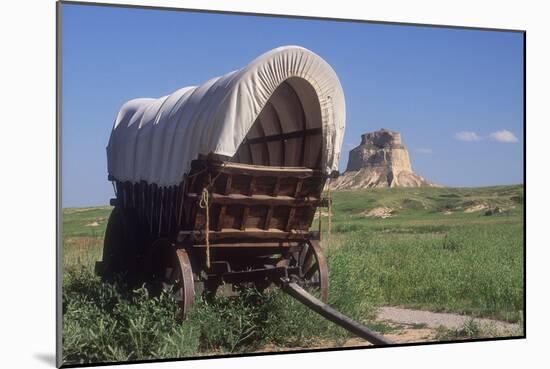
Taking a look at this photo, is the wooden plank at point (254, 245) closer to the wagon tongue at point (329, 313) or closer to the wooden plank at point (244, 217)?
the wooden plank at point (244, 217)

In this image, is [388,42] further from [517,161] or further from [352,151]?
[517,161]

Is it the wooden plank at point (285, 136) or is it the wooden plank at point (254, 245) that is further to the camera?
the wooden plank at point (285, 136)

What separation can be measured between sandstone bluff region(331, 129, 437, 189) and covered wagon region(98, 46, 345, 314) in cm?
38

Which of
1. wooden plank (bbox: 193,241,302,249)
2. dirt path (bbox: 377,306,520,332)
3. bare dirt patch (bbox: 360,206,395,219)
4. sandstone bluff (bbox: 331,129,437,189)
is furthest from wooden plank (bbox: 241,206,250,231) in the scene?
dirt path (bbox: 377,306,520,332)

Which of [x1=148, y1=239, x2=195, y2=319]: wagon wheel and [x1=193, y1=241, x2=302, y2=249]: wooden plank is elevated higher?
[x1=193, y1=241, x2=302, y2=249]: wooden plank

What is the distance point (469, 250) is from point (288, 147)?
7.39ft

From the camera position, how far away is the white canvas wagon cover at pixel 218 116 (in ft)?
29.7

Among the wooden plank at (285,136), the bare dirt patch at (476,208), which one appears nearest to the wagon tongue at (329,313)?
the wooden plank at (285,136)

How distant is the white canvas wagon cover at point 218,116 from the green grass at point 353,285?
2.34ft

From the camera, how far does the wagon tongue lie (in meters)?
8.81

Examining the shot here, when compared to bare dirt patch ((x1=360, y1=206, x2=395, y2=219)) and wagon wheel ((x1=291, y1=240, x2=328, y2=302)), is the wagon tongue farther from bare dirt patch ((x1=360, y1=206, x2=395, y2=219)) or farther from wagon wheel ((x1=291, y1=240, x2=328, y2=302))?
bare dirt patch ((x1=360, y1=206, x2=395, y2=219))

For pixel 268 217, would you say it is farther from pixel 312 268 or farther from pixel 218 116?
pixel 218 116

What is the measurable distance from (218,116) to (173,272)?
1519mm

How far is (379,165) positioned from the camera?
10047 millimetres
